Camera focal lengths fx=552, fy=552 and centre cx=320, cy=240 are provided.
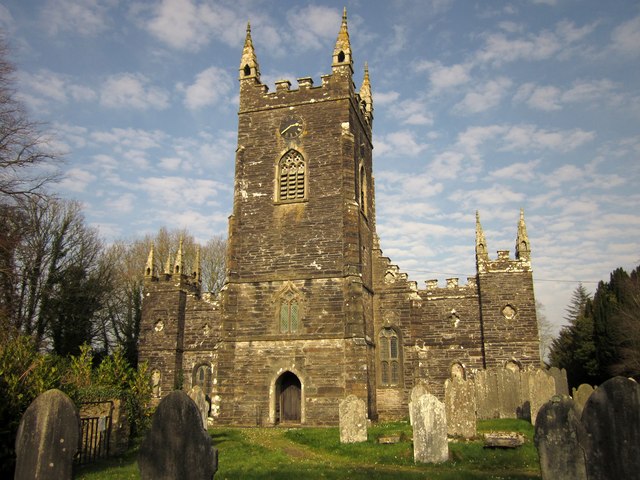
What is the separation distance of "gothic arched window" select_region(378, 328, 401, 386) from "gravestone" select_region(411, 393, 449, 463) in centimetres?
1173

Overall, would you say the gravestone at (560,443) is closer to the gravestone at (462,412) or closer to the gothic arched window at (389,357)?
the gravestone at (462,412)

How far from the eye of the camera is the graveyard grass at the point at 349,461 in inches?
412

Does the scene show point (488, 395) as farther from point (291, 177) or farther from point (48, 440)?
point (48, 440)

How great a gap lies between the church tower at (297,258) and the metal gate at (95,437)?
7894 mm

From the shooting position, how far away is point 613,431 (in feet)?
22.2

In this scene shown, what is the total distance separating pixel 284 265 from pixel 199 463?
16.6m

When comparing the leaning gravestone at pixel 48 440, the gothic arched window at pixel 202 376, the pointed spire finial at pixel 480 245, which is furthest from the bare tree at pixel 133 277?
the leaning gravestone at pixel 48 440

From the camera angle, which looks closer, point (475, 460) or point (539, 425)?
point (539, 425)

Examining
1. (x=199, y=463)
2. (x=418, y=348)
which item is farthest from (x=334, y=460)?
(x=418, y=348)

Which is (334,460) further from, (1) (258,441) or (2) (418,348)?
(2) (418,348)

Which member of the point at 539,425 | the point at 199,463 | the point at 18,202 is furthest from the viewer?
the point at 18,202

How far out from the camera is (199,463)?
636cm

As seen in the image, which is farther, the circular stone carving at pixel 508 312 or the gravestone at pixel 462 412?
the circular stone carving at pixel 508 312

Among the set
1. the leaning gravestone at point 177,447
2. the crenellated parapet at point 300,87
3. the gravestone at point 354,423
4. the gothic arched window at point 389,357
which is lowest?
the gravestone at point 354,423
